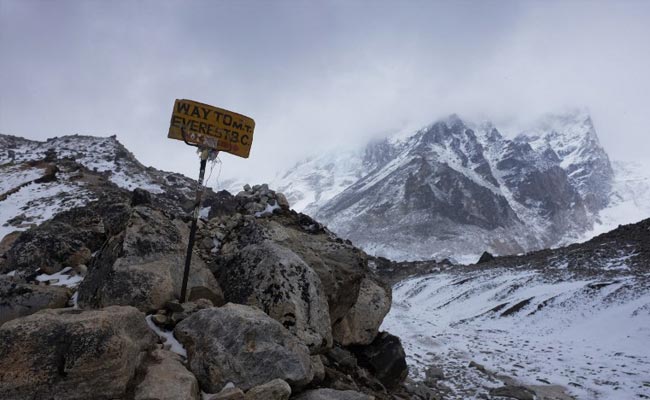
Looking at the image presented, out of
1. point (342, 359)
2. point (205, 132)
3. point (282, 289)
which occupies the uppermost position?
point (205, 132)

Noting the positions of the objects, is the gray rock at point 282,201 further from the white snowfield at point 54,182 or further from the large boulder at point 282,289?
the white snowfield at point 54,182

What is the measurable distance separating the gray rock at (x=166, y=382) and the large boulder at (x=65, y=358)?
200 mm

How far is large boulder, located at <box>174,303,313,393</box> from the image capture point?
15.6ft

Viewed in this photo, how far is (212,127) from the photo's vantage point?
6.90 metres

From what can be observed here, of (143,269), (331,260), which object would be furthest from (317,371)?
(331,260)

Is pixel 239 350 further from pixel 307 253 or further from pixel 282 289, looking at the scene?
pixel 307 253

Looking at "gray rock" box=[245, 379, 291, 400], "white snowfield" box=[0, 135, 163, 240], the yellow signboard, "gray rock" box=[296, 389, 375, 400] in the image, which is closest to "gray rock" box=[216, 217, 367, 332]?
the yellow signboard

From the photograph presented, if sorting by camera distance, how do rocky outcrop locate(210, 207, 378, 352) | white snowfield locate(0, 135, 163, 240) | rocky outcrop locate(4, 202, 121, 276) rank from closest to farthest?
rocky outcrop locate(210, 207, 378, 352), rocky outcrop locate(4, 202, 121, 276), white snowfield locate(0, 135, 163, 240)

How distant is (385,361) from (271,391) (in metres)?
5.50

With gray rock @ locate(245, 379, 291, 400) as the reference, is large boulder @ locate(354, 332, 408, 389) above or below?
below

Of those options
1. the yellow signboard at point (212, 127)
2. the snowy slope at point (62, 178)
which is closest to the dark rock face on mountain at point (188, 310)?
the yellow signboard at point (212, 127)

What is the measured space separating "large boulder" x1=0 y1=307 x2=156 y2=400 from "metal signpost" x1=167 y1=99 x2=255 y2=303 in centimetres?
217

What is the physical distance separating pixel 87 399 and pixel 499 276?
31908 millimetres

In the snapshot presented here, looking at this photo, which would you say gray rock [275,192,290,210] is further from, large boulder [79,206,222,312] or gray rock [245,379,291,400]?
gray rock [245,379,291,400]
